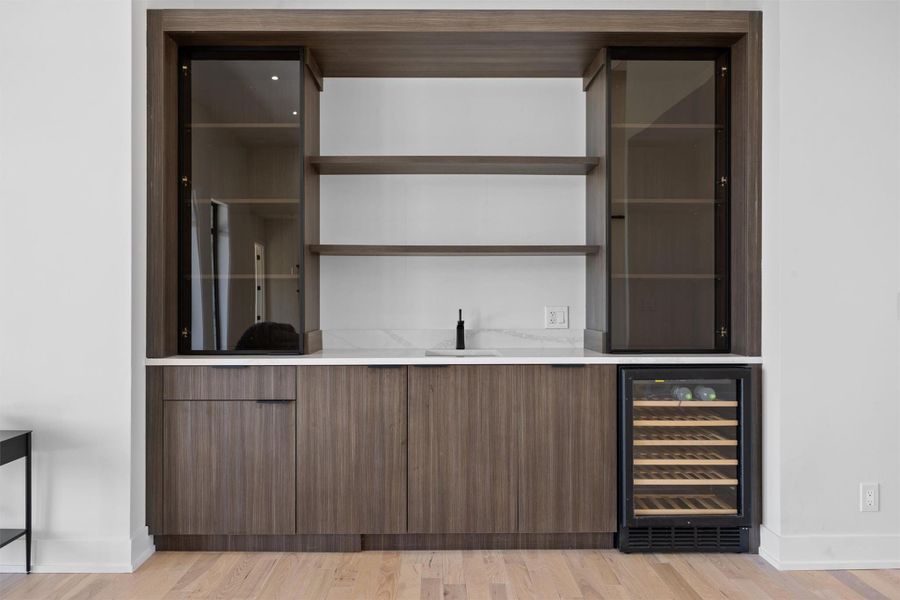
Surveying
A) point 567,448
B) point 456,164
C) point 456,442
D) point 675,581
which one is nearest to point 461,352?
point 456,442

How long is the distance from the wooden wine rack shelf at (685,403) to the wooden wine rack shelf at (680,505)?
0.39 meters

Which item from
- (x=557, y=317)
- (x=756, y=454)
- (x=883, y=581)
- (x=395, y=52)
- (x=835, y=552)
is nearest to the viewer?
(x=883, y=581)

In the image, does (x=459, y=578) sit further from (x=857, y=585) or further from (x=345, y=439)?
(x=857, y=585)

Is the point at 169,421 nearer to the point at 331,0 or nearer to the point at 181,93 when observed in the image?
the point at 181,93

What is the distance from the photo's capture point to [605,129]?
2945 mm

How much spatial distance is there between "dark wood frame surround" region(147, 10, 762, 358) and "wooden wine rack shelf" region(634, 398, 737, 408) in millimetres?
236

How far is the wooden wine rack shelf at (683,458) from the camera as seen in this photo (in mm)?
2801

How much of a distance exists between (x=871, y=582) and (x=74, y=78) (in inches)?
145

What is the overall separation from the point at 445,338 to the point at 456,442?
2.37 ft

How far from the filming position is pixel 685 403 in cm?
282

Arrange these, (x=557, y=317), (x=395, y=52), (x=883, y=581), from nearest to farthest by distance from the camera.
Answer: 1. (x=883, y=581)
2. (x=395, y=52)
3. (x=557, y=317)

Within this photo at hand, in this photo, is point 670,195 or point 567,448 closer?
point 567,448

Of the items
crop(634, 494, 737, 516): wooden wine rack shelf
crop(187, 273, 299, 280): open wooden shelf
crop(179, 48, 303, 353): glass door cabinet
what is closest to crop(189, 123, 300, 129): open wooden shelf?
crop(179, 48, 303, 353): glass door cabinet

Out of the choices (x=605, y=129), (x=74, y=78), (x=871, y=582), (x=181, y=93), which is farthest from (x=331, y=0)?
(x=871, y=582)
